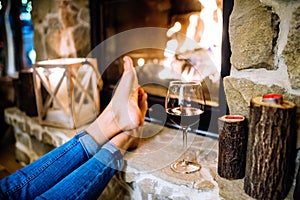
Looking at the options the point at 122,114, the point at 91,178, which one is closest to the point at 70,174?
the point at 91,178

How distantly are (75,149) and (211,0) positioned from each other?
0.80m

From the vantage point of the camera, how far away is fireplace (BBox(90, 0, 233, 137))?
1.18 meters

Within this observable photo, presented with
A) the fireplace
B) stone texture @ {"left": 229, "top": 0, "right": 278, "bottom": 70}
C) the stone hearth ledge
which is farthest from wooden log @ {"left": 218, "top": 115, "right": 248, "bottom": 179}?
the fireplace

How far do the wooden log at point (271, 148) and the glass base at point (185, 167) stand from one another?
225 mm

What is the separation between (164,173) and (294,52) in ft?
1.68

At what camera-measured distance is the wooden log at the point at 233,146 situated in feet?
2.46

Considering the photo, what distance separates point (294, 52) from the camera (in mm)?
691

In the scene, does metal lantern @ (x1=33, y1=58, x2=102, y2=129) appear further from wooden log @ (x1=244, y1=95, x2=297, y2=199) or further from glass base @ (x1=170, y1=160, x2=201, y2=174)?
wooden log @ (x1=244, y1=95, x2=297, y2=199)

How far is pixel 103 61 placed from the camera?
1518mm

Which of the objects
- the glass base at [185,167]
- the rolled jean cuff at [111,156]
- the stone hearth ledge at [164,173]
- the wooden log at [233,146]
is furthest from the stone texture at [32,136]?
the wooden log at [233,146]

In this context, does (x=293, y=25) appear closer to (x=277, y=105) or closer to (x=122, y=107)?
(x=277, y=105)

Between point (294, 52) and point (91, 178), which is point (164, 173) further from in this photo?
point (294, 52)

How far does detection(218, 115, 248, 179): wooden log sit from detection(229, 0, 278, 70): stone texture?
0.53ft

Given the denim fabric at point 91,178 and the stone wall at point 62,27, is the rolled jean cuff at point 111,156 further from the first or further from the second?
the stone wall at point 62,27
